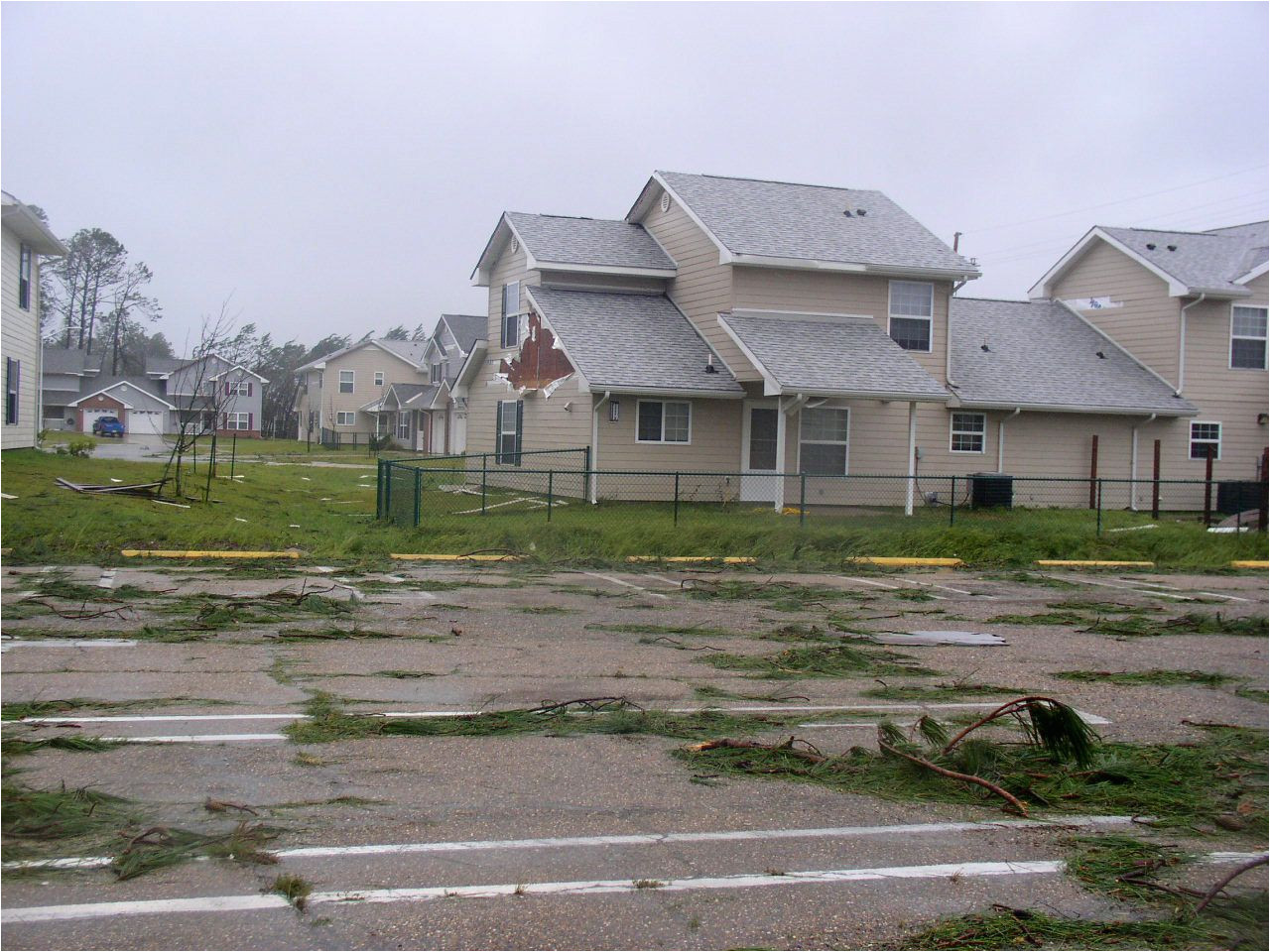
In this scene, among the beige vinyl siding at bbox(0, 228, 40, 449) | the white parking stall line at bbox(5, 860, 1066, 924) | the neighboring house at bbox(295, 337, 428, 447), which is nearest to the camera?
the white parking stall line at bbox(5, 860, 1066, 924)

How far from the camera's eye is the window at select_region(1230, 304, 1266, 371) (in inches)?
1232

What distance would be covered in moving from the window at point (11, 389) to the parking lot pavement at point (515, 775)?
1824 centimetres

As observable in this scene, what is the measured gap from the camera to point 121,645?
10.2 metres

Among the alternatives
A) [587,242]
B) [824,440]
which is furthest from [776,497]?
[587,242]

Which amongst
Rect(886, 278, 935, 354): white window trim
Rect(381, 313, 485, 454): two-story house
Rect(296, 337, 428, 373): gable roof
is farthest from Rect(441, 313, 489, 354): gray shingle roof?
Rect(886, 278, 935, 354): white window trim

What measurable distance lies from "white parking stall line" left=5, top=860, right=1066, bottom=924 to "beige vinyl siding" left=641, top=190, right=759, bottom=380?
21.3 metres

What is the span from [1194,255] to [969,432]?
8.86 meters

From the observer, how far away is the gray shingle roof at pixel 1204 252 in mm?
30672

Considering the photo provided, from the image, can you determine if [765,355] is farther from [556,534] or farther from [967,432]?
[556,534]

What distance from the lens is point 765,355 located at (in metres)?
25.7

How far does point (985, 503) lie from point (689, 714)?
2183 centimetres

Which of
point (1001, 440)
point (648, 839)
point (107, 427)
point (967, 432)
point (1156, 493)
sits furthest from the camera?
point (107, 427)

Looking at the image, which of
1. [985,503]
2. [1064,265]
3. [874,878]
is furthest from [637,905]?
[1064,265]

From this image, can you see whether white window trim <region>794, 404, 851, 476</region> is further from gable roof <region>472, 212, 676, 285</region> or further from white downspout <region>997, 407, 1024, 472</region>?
gable roof <region>472, 212, 676, 285</region>
